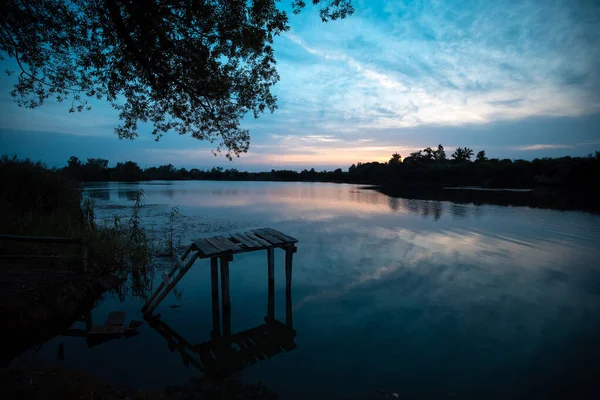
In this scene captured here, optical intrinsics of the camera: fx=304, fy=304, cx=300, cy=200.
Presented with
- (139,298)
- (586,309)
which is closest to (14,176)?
(139,298)

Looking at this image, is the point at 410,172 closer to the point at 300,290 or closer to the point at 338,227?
the point at 338,227

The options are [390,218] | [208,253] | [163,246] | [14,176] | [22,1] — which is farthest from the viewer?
[390,218]

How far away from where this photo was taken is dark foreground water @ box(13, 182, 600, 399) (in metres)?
5.32

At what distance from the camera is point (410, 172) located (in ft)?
323

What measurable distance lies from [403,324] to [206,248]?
16.9 feet

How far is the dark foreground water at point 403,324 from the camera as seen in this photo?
5316 mm

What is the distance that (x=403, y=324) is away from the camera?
7.43m

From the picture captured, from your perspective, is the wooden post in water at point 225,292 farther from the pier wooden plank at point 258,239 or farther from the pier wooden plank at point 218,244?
the pier wooden plank at point 258,239

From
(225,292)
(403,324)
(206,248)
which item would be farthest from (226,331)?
(403,324)

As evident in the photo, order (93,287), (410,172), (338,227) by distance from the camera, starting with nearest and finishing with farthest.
→ (93,287) → (338,227) → (410,172)

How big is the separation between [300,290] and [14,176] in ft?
44.1

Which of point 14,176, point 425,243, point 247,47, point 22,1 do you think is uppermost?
point 22,1

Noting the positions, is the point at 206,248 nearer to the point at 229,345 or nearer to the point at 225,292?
the point at 225,292

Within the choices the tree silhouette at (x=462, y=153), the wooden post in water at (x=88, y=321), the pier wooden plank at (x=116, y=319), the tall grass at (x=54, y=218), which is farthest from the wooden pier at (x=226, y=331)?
the tree silhouette at (x=462, y=153)
